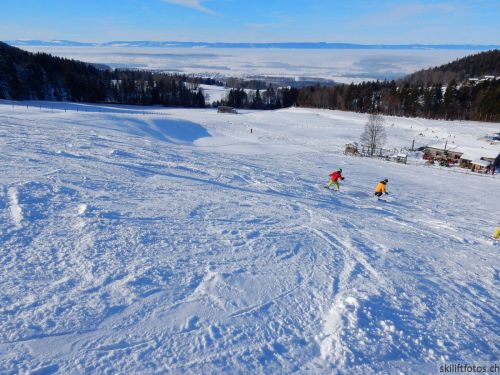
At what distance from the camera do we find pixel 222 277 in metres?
6.74

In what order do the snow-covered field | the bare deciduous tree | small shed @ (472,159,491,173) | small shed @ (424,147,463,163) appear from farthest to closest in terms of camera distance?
the bare deciduous tree < small shed @ (424,147,463,163) < small shed @ (472,159,491,173) < the snow-covered field

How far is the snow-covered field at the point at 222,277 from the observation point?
4910 mm

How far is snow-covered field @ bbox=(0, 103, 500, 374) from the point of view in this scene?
491cm

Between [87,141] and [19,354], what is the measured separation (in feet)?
55.2

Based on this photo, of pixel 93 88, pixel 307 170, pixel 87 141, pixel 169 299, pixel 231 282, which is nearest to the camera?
pixel 169 299

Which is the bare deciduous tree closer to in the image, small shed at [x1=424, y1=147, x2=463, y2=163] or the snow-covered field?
small shed at [x1=424, y1=147, x2=463, y2=163]

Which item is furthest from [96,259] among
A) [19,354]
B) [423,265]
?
[423,265]

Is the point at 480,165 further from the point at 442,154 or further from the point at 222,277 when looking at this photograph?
the point at 222,277

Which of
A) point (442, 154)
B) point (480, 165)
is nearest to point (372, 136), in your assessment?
point (442, 154)

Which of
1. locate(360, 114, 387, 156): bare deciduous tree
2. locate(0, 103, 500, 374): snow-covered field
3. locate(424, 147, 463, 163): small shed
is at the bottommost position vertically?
locate(424, 147, 463, 163): small shed

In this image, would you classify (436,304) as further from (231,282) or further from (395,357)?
(231,282)

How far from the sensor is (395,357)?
17.1 feet

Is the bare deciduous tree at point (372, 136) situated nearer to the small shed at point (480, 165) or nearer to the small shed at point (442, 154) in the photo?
the small shed at point (442, 154)

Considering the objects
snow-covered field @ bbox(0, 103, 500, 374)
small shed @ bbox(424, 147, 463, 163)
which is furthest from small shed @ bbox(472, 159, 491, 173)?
snow-covered field @ bbox(0, 103, 500, 374)
